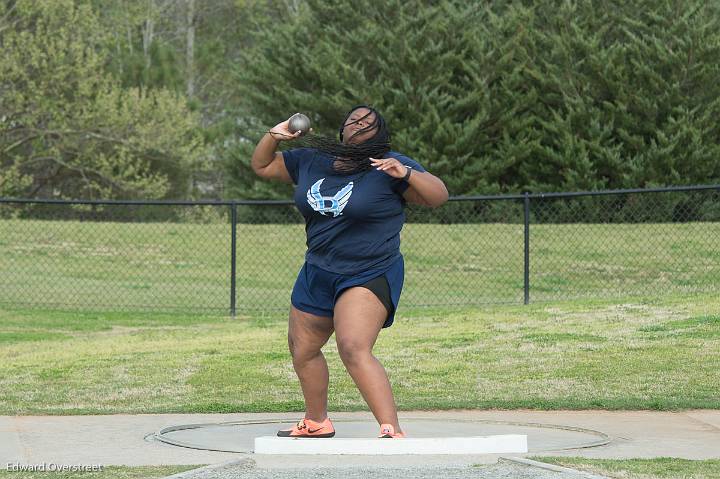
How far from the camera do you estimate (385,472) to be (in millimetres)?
5629

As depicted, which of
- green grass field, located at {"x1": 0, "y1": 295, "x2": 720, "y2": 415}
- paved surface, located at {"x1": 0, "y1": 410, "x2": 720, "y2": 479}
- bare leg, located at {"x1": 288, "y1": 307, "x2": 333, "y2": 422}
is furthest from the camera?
green grass field, located at {"x1": 0, "y1": 295, "x2": 720, "y2": 415}

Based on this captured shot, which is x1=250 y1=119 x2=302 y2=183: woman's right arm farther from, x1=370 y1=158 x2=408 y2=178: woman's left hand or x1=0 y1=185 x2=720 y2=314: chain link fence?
x1=0 y1=185 x2=720 y2=314: chain link fence

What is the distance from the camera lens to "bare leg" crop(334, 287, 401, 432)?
6203mm

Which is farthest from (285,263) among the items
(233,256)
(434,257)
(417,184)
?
(417,184)

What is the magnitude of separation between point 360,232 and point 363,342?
545mm

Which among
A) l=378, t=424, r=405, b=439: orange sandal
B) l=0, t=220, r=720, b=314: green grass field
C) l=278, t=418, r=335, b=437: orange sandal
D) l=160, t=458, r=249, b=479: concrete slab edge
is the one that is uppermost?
l=378, t=424, r=405, b=439: orange sandal

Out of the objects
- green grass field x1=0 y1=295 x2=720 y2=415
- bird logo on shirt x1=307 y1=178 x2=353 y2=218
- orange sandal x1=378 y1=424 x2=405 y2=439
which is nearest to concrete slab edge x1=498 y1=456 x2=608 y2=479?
orange sandal x1=378 y1=424 x2=405 y2=439

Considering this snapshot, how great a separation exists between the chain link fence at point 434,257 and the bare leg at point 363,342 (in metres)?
10.8

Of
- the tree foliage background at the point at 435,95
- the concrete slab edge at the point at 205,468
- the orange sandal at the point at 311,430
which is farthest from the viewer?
the tree foliage background at the point at 435,95

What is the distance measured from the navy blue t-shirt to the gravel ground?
1055 mm

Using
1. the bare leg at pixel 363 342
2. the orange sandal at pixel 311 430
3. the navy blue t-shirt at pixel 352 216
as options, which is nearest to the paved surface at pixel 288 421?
the bare leg at pixel 363 342

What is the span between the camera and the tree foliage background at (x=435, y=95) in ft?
102

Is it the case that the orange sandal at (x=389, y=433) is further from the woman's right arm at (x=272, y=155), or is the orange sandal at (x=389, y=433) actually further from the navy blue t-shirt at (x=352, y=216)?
the woman's right arm at (x=272, y=155)

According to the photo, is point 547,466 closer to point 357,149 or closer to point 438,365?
point 357,149
